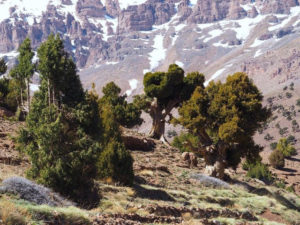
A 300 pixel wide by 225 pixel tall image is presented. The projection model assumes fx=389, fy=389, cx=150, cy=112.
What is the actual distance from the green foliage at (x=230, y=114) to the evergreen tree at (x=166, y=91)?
8.08m

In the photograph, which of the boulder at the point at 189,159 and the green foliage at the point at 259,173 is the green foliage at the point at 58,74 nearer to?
the boulder at the point at 189,159

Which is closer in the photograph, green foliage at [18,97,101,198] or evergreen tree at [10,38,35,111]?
green foliage at [18,97,101,198]

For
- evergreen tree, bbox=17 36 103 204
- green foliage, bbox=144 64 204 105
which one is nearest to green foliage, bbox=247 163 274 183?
green foliage, bbox=144 64 204 105

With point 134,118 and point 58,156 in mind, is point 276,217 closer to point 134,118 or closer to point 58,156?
point 58,156

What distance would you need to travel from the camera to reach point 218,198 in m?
19.5

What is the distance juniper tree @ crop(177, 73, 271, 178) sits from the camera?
25547 mm

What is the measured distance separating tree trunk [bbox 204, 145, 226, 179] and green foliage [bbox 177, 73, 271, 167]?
1.84 ft

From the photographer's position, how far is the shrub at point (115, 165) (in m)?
18.0

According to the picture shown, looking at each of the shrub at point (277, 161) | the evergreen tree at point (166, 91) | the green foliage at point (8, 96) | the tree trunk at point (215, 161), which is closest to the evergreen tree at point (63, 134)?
the tree trunk at point (215, 161)

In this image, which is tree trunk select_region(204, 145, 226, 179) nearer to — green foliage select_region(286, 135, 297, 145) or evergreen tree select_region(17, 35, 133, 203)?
evergreen tree select_region(17, 35, 133, 203)

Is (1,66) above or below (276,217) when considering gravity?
above

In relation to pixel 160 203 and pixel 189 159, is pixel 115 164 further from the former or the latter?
pixel 189 159

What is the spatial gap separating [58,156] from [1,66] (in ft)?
104

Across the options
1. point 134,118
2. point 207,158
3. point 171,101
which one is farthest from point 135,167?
point 134,118
